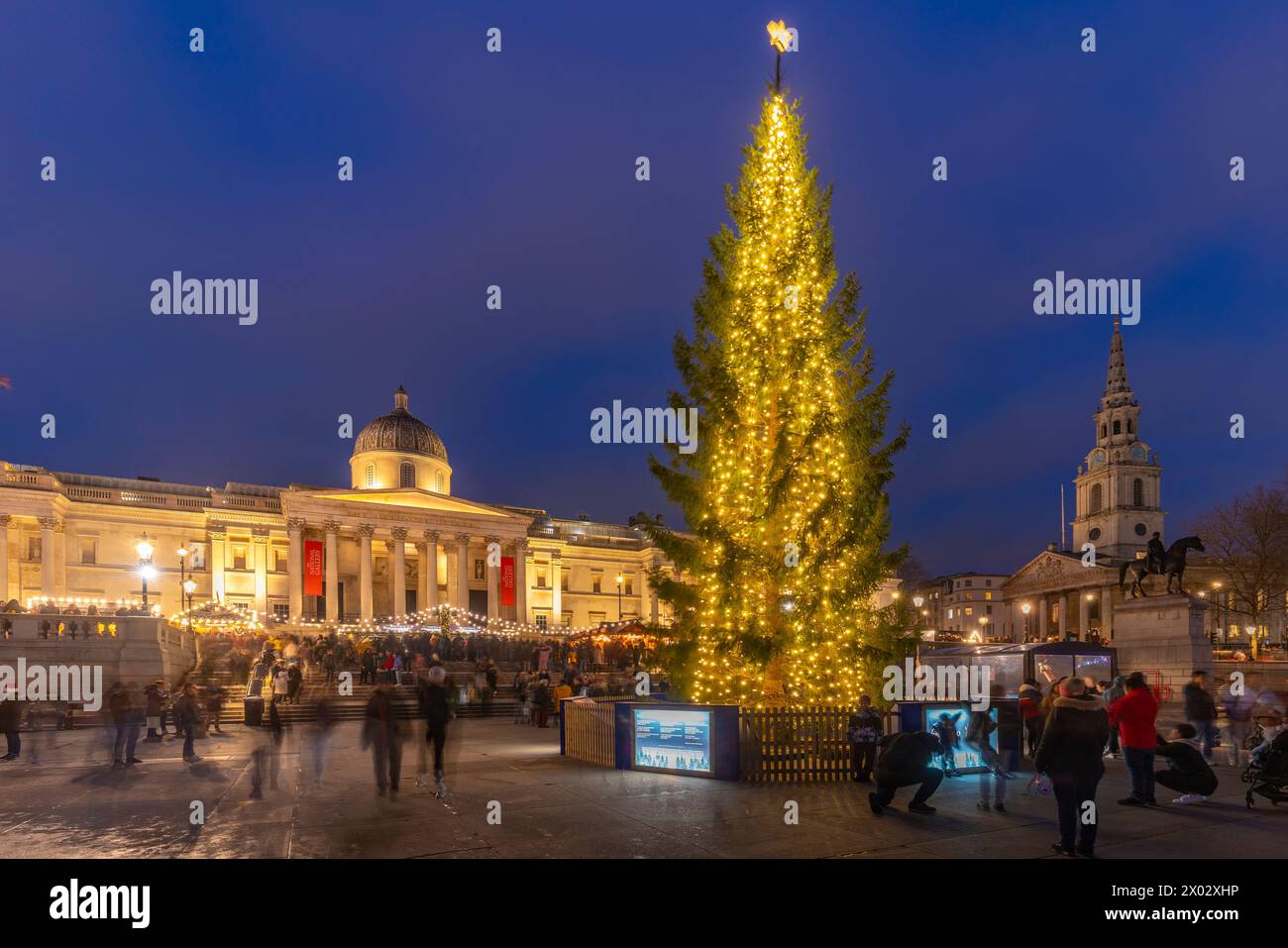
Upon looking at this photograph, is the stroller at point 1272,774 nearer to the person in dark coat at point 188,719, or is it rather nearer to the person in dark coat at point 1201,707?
the person in dark coat at point 1201,707

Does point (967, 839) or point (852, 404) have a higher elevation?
point (852, 404)

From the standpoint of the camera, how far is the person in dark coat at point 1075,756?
788cm

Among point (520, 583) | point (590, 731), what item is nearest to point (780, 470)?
point (590, 731)

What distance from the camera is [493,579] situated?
Result: 234ft

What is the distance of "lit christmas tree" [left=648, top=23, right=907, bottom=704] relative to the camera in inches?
570

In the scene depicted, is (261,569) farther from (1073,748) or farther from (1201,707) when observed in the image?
(1073,748)

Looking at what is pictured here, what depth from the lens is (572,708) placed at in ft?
54.0

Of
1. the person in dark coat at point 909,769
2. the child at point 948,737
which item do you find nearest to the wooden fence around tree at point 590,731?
the child at point 948,737

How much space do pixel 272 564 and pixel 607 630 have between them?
129ft

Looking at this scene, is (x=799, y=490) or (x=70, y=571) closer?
(x=799, y=490)

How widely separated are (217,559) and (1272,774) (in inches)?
2628

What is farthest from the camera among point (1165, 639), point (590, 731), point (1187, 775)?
point (1165, 639)

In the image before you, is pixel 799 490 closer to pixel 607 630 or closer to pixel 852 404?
pixel 852 404

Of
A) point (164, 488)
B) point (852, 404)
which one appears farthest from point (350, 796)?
point (164, 488)
